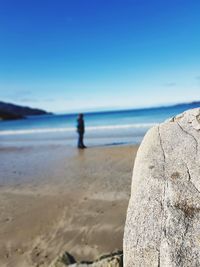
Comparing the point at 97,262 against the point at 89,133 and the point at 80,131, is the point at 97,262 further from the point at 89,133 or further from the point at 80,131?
the point at 89,133

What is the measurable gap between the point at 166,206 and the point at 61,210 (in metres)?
4.69

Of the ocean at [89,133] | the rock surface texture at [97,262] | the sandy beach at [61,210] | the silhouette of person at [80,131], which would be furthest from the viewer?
the ocean at [89,133]

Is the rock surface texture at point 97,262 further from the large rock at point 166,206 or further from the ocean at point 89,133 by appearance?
the ocean at point 89,133

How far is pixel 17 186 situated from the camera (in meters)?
11.0

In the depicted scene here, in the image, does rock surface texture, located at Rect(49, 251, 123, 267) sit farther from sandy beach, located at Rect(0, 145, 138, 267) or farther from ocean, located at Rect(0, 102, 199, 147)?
ocean, located at Rect(0, 102, 199, 147)

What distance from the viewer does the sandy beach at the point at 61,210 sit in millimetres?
6141

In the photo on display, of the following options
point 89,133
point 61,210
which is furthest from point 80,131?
point 89,133

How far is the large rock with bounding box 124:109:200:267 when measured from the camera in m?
3.59

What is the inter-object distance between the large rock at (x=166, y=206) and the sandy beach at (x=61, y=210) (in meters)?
2.07

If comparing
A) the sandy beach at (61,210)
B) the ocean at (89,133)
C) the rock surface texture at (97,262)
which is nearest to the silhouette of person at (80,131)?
the ocean at (89,133)

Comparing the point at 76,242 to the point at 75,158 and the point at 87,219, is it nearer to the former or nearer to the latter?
the point at 87,219

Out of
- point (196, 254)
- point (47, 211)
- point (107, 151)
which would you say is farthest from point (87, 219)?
point (107, 151)

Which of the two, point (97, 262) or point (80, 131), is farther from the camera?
point (80, 131)

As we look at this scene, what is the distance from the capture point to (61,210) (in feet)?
26.8
